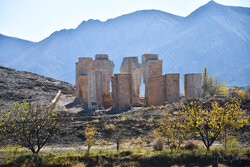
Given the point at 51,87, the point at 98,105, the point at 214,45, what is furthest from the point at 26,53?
the point at 98,105

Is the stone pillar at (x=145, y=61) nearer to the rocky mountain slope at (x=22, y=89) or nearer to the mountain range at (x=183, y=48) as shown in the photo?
the rocky mountain slope at (x=22, y=89)

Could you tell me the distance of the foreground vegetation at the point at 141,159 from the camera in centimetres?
1082

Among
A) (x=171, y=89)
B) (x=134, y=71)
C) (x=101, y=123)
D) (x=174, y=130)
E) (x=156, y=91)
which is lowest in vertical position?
(x=101, y=123)

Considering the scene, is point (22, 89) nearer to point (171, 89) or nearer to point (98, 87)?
point (98, 87)

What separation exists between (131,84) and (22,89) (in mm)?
15355

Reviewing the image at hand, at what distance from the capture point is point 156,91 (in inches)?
934

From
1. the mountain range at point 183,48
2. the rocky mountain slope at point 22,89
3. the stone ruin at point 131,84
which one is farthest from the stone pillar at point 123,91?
the mountain range at point 183,48

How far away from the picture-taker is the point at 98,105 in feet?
85.6

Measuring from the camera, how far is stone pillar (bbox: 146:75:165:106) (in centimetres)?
2323

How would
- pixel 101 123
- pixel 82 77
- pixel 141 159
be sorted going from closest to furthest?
pixel 141 159
pixel 101 123
pixel 82 77

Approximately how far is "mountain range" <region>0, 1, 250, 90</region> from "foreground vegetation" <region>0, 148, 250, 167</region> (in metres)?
126

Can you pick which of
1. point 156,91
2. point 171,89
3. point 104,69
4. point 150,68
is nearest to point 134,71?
point 150,68

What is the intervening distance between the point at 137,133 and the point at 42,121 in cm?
→ 728

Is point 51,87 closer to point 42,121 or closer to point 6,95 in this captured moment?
point 6,95
